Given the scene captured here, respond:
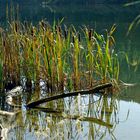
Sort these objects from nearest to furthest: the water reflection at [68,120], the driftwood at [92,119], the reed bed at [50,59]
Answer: the water reflection at [68,120]
the driftwood at [92,119]
the reed bed at [50,59]

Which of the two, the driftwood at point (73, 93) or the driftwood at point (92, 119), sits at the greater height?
the driftwood at point (73, 93)

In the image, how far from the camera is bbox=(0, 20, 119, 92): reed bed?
9.05 metres

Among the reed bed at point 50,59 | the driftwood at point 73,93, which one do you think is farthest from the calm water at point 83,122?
the reed bed at point 50,59

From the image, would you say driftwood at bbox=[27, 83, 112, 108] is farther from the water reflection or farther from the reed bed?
the reed bed

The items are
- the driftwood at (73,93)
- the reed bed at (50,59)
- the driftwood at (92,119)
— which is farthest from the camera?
the reed bed at (50,59)

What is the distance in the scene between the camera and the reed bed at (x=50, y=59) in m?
9.05

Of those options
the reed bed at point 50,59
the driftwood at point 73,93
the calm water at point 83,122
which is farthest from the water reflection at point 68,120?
the reed bed at point 50,59

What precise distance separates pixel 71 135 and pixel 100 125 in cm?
81

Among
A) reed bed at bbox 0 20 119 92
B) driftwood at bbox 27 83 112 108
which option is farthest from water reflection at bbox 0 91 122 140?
reed bed at bbox 0 20 119 92

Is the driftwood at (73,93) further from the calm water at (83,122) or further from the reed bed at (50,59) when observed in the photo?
the reed bed at (50,59)

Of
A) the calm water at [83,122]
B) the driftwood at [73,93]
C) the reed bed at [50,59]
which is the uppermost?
the reed bed at [50,59]

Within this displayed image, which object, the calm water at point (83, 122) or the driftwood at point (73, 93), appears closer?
the calm water at point (83, 122)

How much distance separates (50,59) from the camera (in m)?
9.06

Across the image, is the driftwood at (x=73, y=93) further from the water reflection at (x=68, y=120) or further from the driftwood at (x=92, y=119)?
the driftwood at (x=92, y=119)
